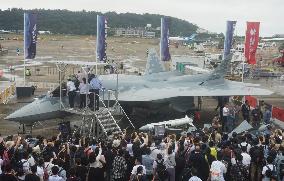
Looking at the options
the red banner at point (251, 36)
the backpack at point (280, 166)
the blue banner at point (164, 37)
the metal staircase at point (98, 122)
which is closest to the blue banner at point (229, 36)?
the red banner at point (251, 36)

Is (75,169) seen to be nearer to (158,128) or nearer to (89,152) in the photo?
(89,152)

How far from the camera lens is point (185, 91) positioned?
2975 centimetres

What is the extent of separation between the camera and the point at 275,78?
184 ft

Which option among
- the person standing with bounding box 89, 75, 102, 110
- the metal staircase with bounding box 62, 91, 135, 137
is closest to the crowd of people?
the metal staircase with bounding box 62, 91, 135, 137

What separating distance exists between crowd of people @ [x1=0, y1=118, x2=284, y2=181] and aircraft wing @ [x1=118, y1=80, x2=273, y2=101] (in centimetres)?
1263

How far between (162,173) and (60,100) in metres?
12.2

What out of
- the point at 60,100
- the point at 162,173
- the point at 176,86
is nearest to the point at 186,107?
the point at 176,86

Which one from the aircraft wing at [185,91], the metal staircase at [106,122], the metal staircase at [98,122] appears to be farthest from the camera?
the aircraft wing at [185,91]

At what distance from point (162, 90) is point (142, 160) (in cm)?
1591

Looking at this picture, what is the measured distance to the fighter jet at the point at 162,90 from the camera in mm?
24733

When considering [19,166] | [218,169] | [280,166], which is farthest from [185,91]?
[19,166]

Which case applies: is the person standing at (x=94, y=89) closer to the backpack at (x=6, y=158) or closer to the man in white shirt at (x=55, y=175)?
the backpack at (x=6, y=158)

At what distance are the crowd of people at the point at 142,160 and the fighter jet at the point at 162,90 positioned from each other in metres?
9.26

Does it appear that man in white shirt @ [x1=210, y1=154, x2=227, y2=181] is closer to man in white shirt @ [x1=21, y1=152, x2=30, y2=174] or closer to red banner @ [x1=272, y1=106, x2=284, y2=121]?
man in white shirt @ [x1=21, y1=152, x2=30, y2=174]
